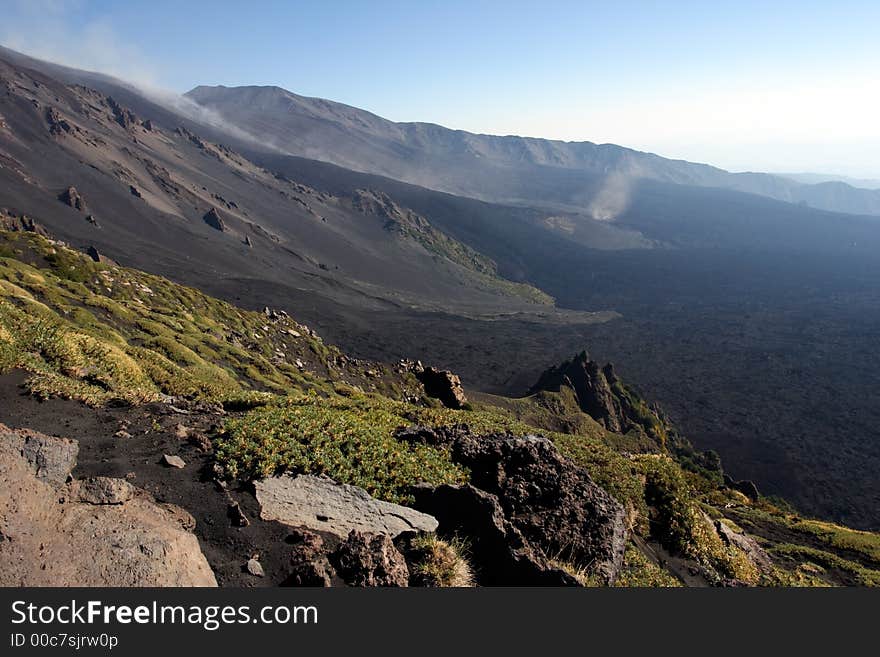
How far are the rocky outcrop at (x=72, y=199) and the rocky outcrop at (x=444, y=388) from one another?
274ft

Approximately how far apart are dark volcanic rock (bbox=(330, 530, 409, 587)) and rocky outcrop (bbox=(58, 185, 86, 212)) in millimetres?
106612

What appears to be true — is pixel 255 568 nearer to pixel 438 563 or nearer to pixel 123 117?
pixel 438 563

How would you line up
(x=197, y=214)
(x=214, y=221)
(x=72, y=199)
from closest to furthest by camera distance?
(x=72, y=199)
(x=214, y=221)
(x=197, y=214)

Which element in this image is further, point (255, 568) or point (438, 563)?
point (438, 563)

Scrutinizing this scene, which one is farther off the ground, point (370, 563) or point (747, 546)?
point (370, 563)

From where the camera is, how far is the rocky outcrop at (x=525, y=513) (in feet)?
26.5

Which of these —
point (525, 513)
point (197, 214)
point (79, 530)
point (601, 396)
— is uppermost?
point (197, 214)

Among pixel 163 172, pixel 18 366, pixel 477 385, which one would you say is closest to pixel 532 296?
pixel 477 385

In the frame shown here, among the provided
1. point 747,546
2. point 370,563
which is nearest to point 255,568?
point 370,563

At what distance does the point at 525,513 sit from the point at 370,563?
4042mm

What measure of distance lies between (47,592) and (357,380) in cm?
3563

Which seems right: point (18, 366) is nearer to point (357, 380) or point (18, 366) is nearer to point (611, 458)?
point (611, 458)

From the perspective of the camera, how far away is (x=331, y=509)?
8.74m

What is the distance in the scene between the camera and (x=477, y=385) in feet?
252
